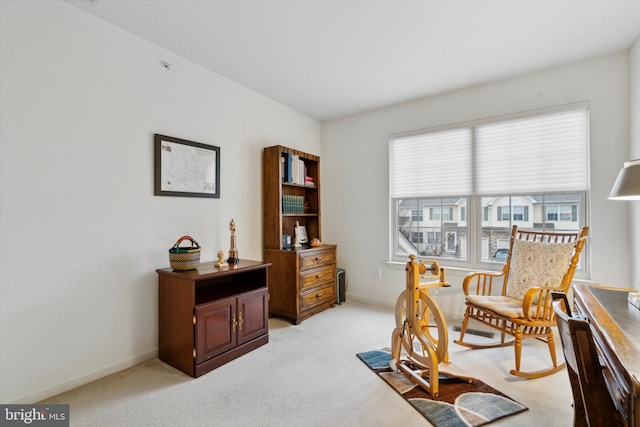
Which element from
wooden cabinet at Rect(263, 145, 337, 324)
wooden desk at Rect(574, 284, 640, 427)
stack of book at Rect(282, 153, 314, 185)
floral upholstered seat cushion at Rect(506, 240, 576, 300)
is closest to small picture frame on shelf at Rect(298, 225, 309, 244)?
wooden cabinet at Rect(263, 145, 337, 324)

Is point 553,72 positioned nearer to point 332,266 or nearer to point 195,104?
point 332,266

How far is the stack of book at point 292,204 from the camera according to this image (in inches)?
139

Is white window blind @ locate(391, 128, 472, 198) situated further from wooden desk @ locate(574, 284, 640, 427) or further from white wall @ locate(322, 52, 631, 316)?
wooden desk @ locate(574, 284, 640, 427)

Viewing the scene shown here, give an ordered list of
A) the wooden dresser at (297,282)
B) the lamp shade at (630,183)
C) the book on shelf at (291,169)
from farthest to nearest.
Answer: the book on shelf at (291,169) < the wooden dresser at (297,282) < the lamp shade at (630,183)

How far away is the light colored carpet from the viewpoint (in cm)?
169

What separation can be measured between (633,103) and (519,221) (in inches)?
51.3

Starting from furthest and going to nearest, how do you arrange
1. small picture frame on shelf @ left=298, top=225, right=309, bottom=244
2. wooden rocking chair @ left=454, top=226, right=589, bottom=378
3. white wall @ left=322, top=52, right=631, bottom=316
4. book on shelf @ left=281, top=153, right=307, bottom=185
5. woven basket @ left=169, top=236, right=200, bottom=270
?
1. small picture frame on shelf @ left=298, top=225, right=309, bottom=244
2. book on shelf @ left=281, top=153, right=307, bottom=185
3. white wall @ left=322, top=52, right=631, bottom=316
4. woven basket @ left=169, top=236, right=200, bottom=270
5. wooden rocking chair @ left=454, top=226, right=589, bottom=378

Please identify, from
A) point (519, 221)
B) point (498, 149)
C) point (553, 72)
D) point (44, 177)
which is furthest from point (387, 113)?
point (44, 177)

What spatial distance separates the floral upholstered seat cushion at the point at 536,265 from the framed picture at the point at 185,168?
9.64ft

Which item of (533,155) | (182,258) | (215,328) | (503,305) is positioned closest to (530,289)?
(503,305)

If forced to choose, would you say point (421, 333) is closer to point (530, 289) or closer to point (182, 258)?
point (530, 289)

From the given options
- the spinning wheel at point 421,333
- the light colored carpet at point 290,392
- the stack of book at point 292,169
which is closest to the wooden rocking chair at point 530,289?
the light colored carpet at point 290,392

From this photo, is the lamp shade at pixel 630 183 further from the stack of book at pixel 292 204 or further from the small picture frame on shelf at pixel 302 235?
the small picture frame on shelf at pixel 302 235

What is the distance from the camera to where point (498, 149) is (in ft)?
10.3
